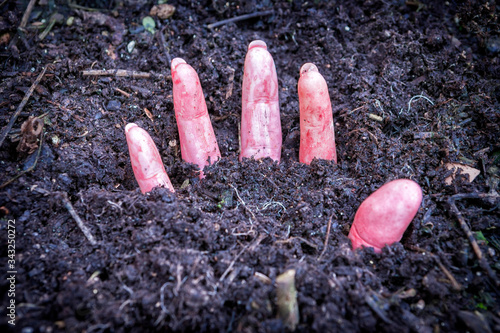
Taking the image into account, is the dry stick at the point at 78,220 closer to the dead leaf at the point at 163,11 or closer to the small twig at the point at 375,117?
the dead leaf at the point at 163,11

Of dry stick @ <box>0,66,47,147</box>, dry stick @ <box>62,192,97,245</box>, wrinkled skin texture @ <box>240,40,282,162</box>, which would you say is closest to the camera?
dry stick @ <box>62,192,97,245</box>

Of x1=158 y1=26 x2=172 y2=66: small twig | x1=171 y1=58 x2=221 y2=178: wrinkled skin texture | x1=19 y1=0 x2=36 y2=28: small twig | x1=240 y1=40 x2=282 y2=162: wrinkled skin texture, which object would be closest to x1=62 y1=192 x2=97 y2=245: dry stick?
x1=171 y1=58 x2=221 y2=178: wrinkled skin texture

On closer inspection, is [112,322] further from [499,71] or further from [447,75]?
[499,71]

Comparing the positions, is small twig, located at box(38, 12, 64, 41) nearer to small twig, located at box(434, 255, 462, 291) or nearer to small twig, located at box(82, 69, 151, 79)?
small twig, located at box(82, 69, 151, 79)

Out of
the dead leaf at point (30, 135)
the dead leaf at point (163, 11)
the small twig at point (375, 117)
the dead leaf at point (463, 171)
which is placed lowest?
the dead leaf at point (463, 171)

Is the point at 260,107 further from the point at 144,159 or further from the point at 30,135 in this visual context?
the point at 30,135

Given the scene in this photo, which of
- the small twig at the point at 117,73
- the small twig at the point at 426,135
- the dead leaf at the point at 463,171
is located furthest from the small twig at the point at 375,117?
the small twig at the point at 117,73
